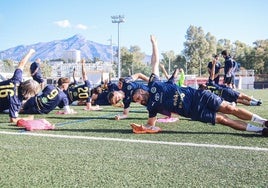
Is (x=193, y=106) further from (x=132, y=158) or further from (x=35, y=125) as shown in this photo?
(x=35, y=125)

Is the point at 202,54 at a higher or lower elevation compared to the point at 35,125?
higher

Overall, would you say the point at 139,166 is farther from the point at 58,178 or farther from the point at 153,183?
the point at 58,178

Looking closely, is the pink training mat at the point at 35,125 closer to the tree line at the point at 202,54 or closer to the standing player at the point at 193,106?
the standing player at the point at 193,106

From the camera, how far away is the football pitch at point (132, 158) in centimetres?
347

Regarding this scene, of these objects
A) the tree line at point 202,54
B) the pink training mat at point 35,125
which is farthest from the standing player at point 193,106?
the tree line at point 202,54

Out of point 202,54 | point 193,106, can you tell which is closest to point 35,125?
point 193,106

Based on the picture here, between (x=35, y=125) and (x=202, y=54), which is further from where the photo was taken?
(x=202, y=54)

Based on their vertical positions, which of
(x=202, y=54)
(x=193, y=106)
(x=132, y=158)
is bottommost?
(x=132, y=158)

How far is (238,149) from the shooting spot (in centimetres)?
486

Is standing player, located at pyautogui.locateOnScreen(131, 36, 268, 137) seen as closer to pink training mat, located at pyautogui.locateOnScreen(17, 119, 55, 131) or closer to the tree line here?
pink training mat, located at pyautogui.locateOnScreen(17, 119, 55, 131)

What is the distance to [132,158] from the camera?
4430 mm

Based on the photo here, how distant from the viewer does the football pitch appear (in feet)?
11.4

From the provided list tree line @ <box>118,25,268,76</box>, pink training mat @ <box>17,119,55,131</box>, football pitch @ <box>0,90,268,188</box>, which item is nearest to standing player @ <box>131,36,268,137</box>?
football pitch @ <box>0,90,268,188</box>

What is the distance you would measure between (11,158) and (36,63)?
9002mm
